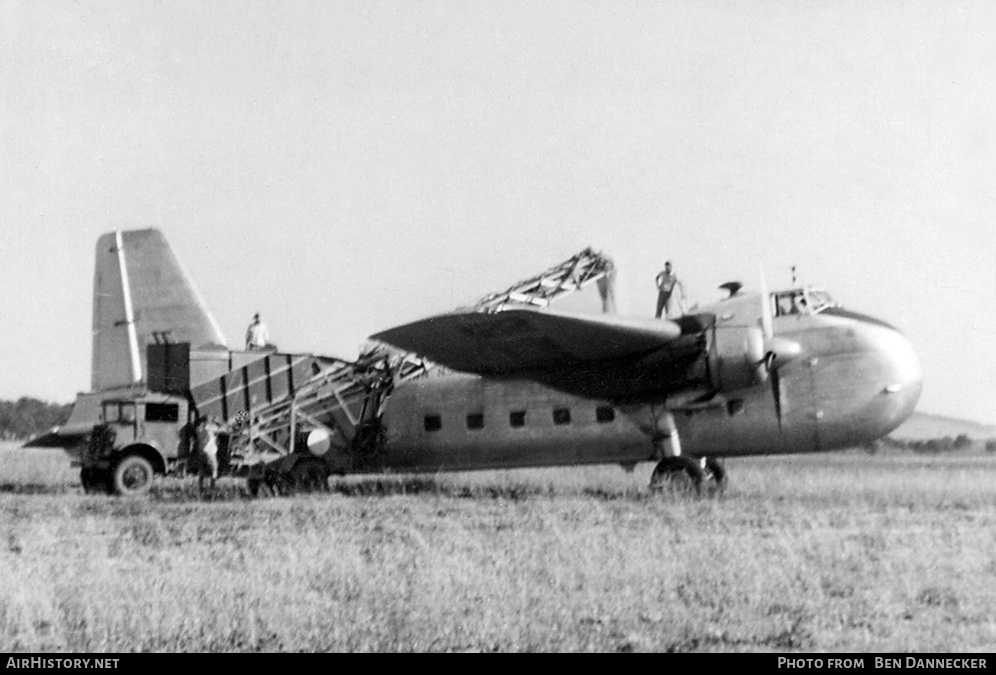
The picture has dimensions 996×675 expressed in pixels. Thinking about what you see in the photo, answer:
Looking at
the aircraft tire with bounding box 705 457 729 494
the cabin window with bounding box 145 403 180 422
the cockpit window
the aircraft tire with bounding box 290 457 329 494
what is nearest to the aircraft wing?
the aircraft tire with bounding box 705 457 729 494

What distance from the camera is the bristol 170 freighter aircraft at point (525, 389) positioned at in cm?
1196

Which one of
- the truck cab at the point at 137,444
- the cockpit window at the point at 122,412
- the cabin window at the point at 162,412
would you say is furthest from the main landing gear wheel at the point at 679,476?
the cockpit window at the point at 122,412

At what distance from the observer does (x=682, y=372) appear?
40.3 feet

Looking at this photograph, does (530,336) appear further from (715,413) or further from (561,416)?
(715,413)

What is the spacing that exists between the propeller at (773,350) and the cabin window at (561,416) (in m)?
2.86

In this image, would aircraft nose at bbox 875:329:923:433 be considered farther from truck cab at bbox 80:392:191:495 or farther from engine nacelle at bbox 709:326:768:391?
truck cab at bbox 80:392:191:495

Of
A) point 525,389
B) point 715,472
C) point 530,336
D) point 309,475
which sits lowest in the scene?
point 715,472

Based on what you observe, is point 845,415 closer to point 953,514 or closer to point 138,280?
point 953,514

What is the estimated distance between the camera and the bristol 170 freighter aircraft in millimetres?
11961

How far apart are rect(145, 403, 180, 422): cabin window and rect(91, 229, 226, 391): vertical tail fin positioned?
1948 mm

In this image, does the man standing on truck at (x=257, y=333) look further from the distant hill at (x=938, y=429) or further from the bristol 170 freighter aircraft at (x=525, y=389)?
the distant hill at (x=938, y=429)

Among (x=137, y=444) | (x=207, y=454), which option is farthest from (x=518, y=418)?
(x=137, y=444)

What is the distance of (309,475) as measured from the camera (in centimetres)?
1471

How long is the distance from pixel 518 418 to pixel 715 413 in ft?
9.46
